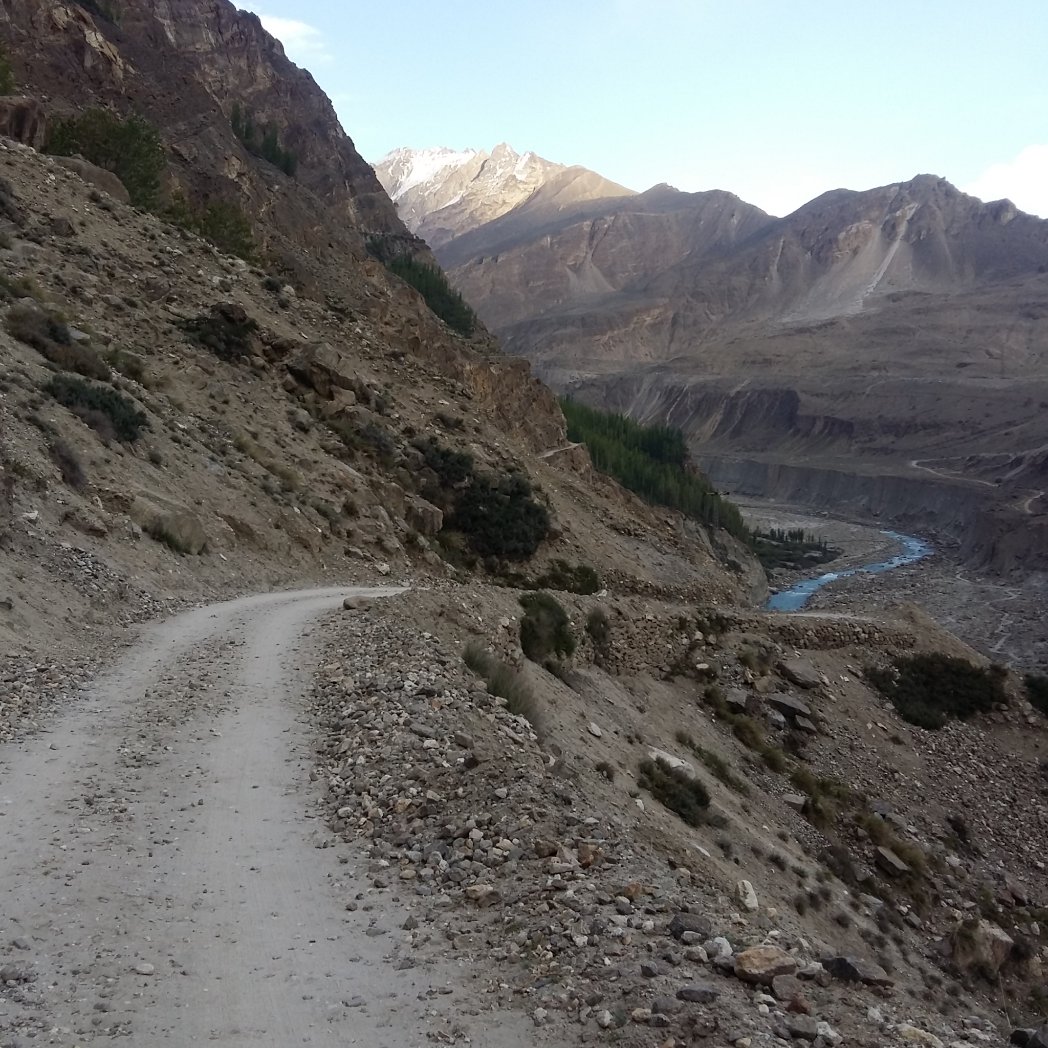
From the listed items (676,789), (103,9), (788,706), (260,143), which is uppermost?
(103,9)

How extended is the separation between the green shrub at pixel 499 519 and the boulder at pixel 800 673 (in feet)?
44.5

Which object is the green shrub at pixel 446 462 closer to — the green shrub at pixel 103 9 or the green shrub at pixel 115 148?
the green shrub at pixel 115 148

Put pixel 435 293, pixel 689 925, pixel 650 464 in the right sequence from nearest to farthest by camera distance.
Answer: pixel 689 925
pixel 435 293
pixel 650 464

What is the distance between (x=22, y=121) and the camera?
1574 inches

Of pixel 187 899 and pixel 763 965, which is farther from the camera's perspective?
pixel 187 899

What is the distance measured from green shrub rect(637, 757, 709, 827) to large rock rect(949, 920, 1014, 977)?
4924 millimetres

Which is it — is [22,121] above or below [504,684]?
above

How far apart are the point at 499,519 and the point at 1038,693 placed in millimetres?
18359

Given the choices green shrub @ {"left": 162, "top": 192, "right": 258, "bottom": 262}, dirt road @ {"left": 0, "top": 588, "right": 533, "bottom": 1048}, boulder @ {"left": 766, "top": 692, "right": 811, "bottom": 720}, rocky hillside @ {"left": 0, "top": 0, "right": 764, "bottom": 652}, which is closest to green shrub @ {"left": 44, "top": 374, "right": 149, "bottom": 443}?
rocky hillside @ {"left": 0, "top": 0, "right": 764, "bottom": 652}

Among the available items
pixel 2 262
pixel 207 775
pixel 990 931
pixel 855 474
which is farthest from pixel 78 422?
pixel 855 474

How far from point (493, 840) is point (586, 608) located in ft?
42.5

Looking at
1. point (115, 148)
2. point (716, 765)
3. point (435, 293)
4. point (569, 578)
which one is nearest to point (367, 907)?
point (716, 765)

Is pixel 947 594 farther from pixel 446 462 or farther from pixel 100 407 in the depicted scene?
pixel 100 407

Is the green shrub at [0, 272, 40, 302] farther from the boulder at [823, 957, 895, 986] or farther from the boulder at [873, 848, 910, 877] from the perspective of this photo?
the boulder at [823, 957, 895, 986]
